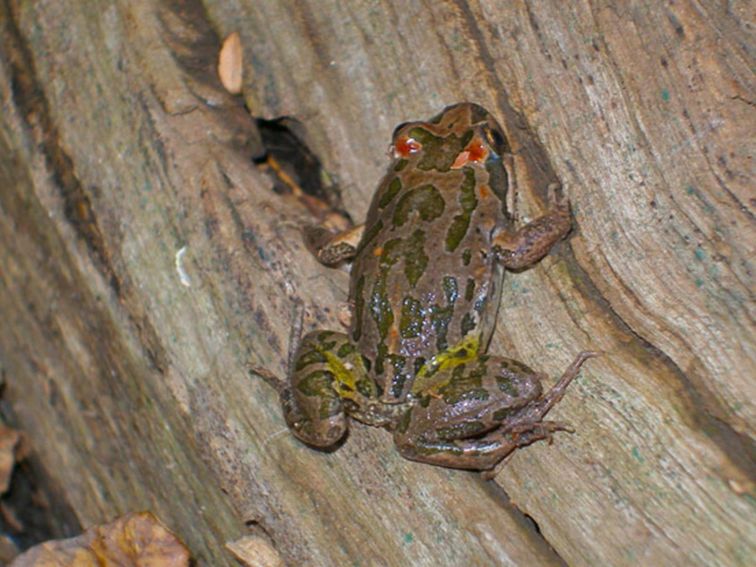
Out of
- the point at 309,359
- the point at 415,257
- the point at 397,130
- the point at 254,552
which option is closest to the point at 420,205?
the point at 415,257

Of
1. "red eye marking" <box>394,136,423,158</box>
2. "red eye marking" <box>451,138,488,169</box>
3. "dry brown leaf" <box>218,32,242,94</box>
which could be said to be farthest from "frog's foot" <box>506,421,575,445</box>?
"dry brown leaf" <box>218,32,242,94</box>

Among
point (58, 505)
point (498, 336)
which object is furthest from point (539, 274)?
point (58, 505)

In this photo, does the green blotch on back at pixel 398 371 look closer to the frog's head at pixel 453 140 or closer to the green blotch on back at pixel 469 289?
Answer: the green blotch on back at pixel 469 289

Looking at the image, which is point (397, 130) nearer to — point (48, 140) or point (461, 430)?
point (461, 430)

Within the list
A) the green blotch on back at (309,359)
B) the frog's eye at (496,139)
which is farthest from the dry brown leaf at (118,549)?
the frog's eye at (496,139)

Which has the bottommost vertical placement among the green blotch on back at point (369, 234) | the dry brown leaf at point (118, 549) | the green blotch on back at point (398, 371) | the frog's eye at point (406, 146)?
the dry brown leaf at point (118, 549)

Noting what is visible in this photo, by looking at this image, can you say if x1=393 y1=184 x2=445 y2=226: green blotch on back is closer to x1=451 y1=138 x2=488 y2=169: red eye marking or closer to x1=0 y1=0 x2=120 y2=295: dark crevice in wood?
x1=451 y1=138 x2=488 y2=169: red eye marking
